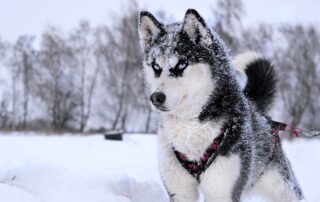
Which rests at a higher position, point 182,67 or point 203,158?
point 182,67

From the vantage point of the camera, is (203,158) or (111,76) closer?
(203,158)

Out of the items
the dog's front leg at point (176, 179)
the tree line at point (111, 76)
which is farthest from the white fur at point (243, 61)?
the tree line at point (111, 76)

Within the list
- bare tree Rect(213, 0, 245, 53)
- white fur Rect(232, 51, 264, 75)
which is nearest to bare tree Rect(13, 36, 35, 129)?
bare tree Rect(213, 0, 245, 53)

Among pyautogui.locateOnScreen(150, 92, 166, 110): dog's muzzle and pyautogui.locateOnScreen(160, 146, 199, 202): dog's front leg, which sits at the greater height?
pyautogui.locateOnScreen(150, 92, 166, 110): dog's muzzle

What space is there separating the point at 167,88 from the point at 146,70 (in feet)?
1.44

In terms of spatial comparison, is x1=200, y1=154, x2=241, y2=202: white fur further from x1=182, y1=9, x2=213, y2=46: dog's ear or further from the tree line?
the tree line

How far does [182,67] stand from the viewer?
287 centimetres

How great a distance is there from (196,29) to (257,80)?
1.32m

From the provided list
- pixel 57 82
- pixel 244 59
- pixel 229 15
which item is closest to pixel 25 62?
pixel 57 82

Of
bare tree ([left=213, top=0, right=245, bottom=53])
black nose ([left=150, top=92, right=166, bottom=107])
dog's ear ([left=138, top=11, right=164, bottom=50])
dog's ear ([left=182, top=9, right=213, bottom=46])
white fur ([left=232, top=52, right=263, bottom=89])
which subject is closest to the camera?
black nose ([left=150, top=92, right=166, bottom=107])

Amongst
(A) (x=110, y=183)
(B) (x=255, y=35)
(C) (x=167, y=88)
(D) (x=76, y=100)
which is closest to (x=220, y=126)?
(C) (x=167, y=88)

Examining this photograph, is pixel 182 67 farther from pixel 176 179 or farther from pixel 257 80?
pixel 257 80

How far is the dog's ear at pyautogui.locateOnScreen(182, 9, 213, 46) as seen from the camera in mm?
2969

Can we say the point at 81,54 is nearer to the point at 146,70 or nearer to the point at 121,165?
the point at 121,165
